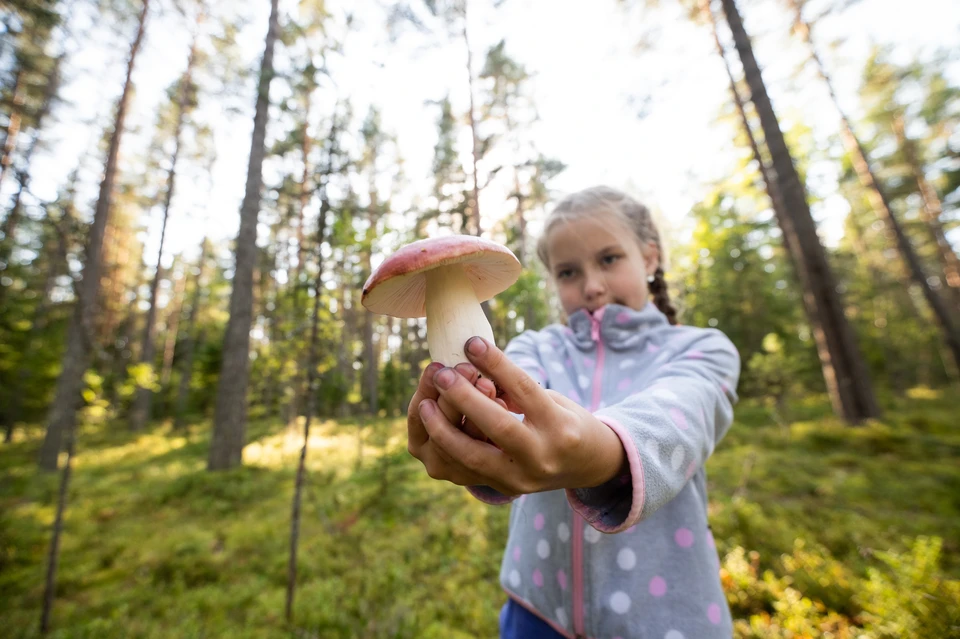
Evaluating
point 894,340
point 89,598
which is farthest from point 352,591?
point 894,340

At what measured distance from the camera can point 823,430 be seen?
6871 millimetres

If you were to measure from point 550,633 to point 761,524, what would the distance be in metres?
3.79

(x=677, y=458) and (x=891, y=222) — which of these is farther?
(x=891, y=222)

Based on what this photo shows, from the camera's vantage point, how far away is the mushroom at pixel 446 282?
0.90 metres

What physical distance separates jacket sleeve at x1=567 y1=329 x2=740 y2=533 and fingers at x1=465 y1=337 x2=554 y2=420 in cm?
19

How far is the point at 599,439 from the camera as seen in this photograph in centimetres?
73

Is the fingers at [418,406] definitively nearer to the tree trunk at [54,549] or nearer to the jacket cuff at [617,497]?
the jacket cuff at [617,497]

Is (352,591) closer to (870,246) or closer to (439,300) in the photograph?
(439,300)

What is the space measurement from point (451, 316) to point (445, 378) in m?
0.29

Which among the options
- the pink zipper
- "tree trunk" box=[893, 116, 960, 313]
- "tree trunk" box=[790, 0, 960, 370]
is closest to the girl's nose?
the pink zipper

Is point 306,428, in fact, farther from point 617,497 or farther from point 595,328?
point 617,497

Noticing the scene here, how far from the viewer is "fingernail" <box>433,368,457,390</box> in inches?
29.5

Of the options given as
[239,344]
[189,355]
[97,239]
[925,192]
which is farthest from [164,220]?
[925,192]

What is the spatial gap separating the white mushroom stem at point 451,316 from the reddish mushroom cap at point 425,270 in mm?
49
